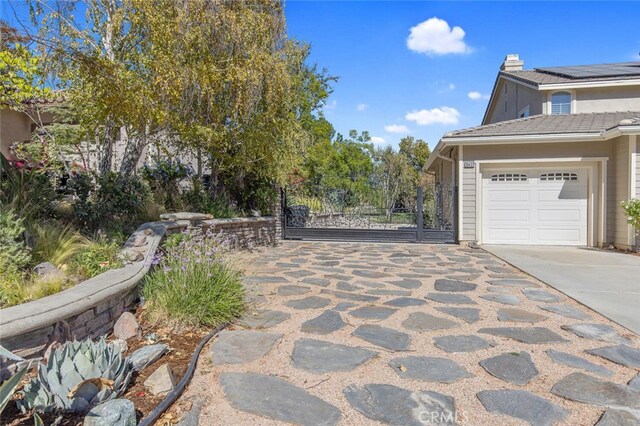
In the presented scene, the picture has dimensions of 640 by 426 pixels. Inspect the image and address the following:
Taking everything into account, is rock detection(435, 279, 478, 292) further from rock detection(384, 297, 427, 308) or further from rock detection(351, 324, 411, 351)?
rock detection(351, 324, 411, 351)

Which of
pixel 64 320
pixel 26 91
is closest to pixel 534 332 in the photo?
pixel 64 320

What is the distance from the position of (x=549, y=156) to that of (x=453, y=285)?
6.17 metres

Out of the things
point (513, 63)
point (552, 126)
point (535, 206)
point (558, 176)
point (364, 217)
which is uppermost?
point (513, 63)

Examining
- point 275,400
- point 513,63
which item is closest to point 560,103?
point 513,63

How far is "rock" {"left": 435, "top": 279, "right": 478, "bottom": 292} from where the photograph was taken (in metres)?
5.12

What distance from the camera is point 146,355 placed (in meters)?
2.73

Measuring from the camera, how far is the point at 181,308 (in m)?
3.44

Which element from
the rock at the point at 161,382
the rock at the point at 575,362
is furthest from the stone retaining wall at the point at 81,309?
the rock at the point at 575,362

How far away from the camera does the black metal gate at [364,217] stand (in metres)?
10.4

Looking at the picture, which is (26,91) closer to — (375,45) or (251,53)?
(251,53)

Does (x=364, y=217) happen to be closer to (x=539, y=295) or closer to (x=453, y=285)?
(x=453, y=285)

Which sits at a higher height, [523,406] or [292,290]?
[292,290]

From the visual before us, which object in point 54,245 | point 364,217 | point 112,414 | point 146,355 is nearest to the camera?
point 112,414

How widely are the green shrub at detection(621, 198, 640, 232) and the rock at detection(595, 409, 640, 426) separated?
26.5 feet
